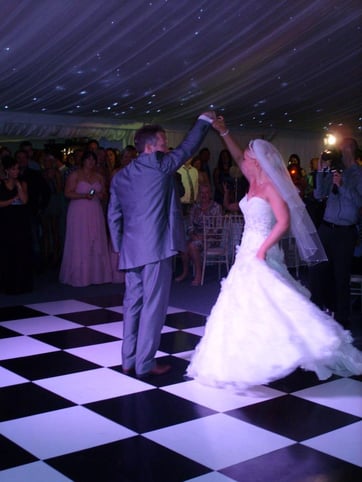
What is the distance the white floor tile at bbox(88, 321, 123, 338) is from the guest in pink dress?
1.91 m

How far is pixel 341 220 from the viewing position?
507cm

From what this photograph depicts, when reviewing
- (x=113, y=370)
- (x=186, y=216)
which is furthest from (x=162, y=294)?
(x=186, y=216)

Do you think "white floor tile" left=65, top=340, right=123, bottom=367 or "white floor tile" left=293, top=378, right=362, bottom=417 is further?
"white floor tile" left=65, top=340, right=123, bottom=367

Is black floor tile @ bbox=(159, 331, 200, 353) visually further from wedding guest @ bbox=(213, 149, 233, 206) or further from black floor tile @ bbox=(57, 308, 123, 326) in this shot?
wedding guest @ bbox=(213, 149, 233, 206)

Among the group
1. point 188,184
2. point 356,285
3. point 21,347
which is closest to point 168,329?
point 21,347

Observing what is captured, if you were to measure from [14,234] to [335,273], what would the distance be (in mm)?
3206

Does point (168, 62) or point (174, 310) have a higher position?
point (168, 62)

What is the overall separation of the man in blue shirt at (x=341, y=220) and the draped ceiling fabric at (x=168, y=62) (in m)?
2.02

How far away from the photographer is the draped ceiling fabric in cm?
640

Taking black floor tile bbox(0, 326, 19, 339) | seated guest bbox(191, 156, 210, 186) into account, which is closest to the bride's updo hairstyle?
black floor tile bbox(0, 326, 19, 339)

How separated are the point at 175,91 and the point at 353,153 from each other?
411 centimetres

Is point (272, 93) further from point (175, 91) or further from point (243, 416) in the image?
point (243, 416)

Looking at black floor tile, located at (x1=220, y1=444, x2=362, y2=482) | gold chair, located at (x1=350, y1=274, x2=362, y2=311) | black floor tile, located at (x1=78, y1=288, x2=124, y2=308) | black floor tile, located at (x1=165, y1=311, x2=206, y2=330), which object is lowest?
black floor tile, located at (x1=220, y1=444, x2=362, y2=482)

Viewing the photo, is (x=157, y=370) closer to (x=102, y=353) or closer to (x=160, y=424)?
(x=102, y=353)
